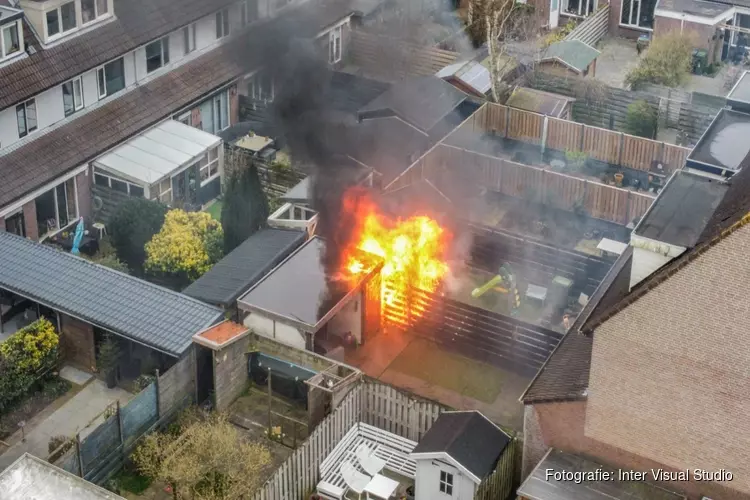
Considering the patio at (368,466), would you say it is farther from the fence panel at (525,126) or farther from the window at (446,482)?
the fence panel at (525,126)

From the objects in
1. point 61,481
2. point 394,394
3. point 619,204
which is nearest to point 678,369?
point 394,394

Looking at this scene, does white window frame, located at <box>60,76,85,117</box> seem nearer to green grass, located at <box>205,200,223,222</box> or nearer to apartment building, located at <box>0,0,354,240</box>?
apartment building, located at <box>0,0,354,240</box>

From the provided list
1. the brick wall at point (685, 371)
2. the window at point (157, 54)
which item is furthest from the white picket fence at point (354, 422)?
the window at point (157, 54)

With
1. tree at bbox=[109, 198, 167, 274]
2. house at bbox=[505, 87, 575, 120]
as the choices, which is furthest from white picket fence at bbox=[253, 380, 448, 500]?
house at bbox=[505, 87, 575, 120]

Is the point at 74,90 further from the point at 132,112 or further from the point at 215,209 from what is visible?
the point at 215,209

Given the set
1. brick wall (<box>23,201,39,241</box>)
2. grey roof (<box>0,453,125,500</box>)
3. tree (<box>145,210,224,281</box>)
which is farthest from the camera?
brick wall (<box>23,201,39,241</box>)
